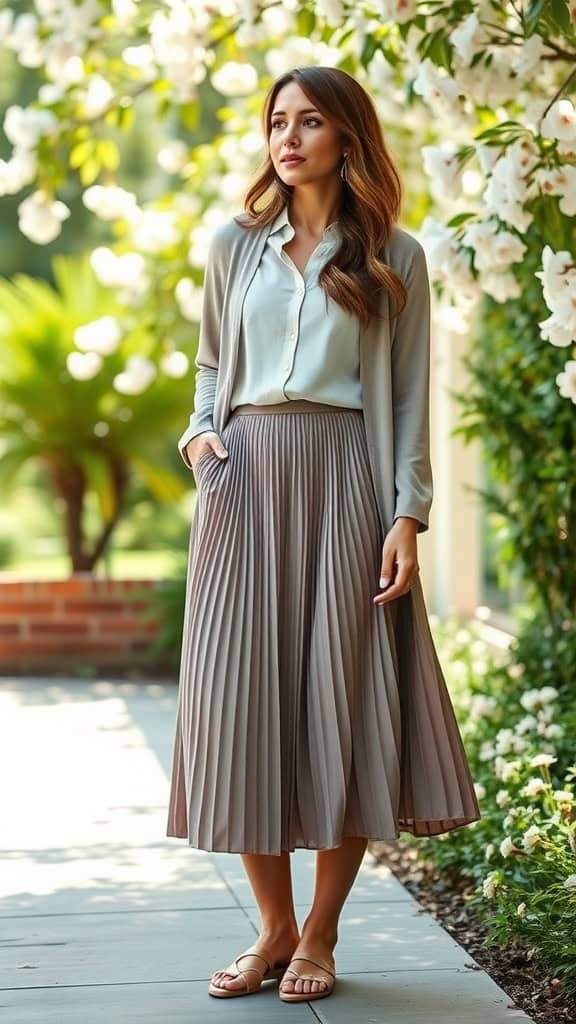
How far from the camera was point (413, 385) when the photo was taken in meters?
3.27

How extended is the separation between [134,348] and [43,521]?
35.3 feet

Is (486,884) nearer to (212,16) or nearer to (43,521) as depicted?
(212,16)

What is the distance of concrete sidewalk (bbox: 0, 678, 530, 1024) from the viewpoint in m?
3.18

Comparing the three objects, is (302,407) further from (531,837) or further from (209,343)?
(531,837)

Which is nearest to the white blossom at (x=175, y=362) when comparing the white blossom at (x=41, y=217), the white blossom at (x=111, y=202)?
the white blossom at (x=111, y=202)

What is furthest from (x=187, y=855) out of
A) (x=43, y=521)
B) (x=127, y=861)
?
(x=43, y=521)

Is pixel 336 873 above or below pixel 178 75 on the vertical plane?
below

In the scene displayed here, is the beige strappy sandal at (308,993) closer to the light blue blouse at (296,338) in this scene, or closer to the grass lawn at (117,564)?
the light blue blouse at (296,338)

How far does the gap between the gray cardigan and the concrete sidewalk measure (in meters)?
0.95

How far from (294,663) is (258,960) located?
0.63 meters

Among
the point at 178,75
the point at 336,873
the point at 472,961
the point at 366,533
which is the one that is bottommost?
the point at 472,961

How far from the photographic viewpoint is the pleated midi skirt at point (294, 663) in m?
3.11

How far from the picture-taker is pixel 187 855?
175 inches

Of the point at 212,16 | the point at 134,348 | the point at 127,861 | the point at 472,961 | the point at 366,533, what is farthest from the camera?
the point at 134,348
